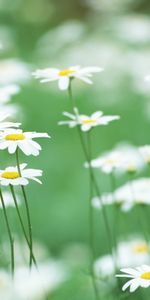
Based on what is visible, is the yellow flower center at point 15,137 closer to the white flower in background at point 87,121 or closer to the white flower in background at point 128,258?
the white flower in background at point 87,121

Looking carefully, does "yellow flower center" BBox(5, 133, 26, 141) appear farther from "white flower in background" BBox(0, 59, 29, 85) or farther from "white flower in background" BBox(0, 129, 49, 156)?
"white flower in background" BBox(0, 59, 29, 85)

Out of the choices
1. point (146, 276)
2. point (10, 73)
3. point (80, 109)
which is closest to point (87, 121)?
point (146, 276)

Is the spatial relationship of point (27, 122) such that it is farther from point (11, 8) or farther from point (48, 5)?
A: point (48, 5)

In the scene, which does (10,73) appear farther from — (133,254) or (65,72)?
(65,72)

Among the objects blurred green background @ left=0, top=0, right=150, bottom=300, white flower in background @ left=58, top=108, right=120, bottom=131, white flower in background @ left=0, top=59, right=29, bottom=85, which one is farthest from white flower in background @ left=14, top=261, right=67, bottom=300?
white flower in background @ left=0, top=59, right=29, bottom=85

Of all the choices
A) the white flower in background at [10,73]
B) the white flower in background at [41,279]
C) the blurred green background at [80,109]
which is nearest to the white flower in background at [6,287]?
the white flower in background at [41,279]

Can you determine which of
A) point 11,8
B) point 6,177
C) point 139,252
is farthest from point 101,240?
point 11,8
